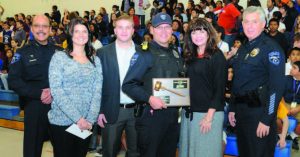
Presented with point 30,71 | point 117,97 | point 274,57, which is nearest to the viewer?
point 274,57

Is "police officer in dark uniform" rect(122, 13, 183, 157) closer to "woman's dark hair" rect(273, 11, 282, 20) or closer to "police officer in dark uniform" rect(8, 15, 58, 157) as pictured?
"police officer in dark uniform" rect(8, 15, 58, 157)

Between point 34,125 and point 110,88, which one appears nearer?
point 110,88

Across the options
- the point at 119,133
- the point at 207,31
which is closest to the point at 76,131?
the point at 119,133

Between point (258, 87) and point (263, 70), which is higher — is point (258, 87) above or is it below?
below

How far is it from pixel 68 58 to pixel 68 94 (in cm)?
28

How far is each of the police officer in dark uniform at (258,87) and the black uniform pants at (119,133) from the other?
926 mm

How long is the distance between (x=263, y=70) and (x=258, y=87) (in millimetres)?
135

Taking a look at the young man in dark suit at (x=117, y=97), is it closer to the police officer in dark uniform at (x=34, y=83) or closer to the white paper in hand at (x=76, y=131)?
the white paper in hand at (x=76, y=131)

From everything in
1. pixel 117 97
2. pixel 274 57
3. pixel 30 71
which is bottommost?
pixel 117 97

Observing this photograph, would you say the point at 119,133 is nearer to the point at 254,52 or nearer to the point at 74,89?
the point at 74,89

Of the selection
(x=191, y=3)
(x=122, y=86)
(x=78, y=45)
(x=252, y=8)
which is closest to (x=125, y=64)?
(x=122, y=86)

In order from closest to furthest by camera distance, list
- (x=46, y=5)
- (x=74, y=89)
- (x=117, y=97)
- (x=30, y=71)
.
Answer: (x=74, y=89) < (x=117, y=97) < (x=30, y=71) < (x=46, y=5)

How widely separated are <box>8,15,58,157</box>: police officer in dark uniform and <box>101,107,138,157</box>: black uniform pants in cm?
61

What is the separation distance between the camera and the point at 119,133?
317cm
